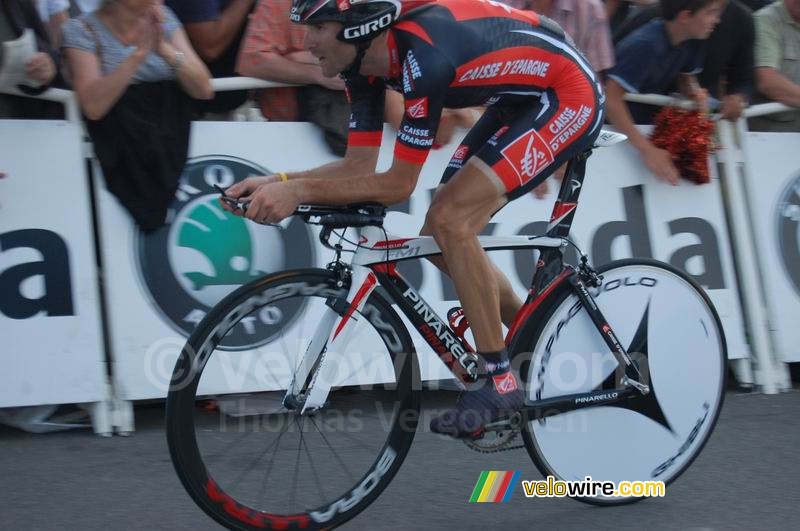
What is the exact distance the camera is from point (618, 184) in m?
6.17

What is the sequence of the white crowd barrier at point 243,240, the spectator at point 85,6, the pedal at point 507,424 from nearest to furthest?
1. the pedal at point 507,424
2. the white crowd barrier at point 243,240
3. the spectator at point 85,6

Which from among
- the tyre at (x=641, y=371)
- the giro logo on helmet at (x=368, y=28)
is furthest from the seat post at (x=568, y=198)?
the giro logo on helmet at (x=368, y=28)

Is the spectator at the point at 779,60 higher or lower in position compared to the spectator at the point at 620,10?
lower

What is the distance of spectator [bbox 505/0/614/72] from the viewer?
20.5 feet

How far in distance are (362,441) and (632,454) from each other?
114cm

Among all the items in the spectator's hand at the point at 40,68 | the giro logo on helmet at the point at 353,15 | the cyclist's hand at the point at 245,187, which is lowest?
the cyclist's hand at the point at 245,187

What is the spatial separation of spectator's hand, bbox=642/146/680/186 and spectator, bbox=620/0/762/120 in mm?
674

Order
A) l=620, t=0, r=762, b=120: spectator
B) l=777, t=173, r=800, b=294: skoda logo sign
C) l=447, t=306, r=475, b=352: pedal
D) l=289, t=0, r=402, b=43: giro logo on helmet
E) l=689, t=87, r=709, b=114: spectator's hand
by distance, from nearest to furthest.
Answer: l=289, t=0, r=402, b=43: giro logo on helmet, l=447, t=306, r=475, b=352: pedal, l=689, t=87, r=709, b=114: spectator's hand, l=777, t=173, r=800, b=294: skoda logo sign, l=620, t=0, r=762, b=120: spectator

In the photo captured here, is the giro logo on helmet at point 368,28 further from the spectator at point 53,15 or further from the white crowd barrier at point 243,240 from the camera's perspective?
the spectator at point 53,15

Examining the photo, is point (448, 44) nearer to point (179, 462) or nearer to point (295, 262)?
point (179, 462)

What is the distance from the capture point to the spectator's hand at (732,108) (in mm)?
6445

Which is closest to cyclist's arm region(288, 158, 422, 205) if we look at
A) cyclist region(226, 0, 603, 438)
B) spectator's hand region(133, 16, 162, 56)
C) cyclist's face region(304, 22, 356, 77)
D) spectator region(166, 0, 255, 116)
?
cyclist region(226, 0, 603, 438)

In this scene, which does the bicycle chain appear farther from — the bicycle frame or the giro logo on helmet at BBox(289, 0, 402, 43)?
the giro logo on helmet at BBox(289, 0, 402, 43)

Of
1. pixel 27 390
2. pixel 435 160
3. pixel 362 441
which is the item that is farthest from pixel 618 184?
pixel 27 390
